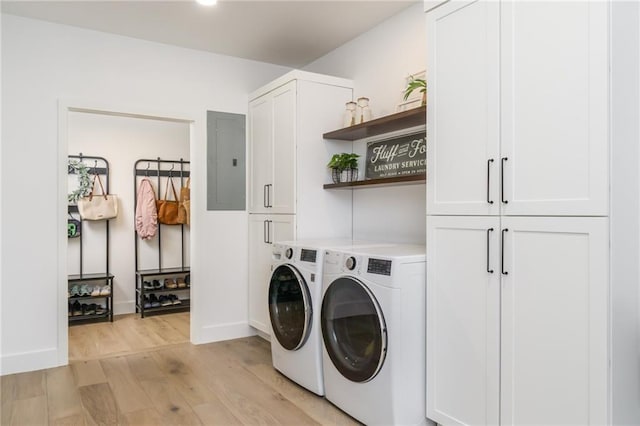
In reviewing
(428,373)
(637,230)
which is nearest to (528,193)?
(637,230)

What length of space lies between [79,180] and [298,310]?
3.50 m

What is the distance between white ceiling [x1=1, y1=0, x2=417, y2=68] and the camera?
3057 mm

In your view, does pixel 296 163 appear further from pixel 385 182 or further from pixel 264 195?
pixel 385 182

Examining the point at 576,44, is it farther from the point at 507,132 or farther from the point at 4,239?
the point at 4,239

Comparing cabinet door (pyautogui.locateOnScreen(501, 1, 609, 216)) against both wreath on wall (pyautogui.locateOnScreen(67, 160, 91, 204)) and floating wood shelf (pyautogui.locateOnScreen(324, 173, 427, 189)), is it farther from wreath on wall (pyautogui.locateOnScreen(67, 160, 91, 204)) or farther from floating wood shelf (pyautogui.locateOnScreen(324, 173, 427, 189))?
wreath on wall (pyautogui.locateOnScreen(67, 160, 91, 204))

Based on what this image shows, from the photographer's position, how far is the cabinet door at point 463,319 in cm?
194

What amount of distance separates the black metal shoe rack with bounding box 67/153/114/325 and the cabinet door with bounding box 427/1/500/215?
4.03 m

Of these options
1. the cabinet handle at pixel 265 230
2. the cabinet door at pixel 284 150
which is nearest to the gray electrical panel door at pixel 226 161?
the cabinet handle at pixel 265 230

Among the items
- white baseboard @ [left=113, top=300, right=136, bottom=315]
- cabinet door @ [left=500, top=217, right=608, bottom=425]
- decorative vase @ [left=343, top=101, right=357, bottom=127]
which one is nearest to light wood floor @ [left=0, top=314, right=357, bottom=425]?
cabinet door @ [left=500, top=217, right=608, bottom=425]

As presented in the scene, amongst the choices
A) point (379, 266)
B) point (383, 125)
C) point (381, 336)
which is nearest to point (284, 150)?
point (383, 125)

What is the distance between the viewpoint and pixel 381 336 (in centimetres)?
217

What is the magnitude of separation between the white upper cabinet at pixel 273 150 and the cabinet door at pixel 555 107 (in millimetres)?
1877

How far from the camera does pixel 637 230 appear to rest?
170cm

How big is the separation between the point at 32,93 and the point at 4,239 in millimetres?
1100
